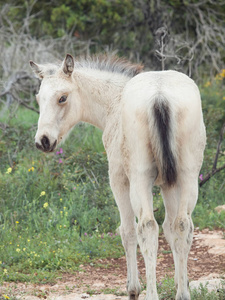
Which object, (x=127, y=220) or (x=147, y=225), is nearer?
(x=147, y=225)

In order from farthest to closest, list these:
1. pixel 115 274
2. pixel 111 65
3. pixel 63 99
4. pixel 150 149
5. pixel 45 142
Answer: pixel 115 274, pixel 111 65, pixel 63 99, pixel 45 142, pixel 150 149

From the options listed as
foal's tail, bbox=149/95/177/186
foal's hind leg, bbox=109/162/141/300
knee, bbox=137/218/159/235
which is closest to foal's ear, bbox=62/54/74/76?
foal's hind leg, bbox=109/162/141/300

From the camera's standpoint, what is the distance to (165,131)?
3691mm

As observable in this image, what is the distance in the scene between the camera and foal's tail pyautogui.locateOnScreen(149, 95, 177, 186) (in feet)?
12.1

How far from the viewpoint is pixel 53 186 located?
282 inches

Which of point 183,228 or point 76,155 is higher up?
point 76,155

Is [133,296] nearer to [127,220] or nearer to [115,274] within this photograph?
[127,220]

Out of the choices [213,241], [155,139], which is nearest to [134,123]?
[155,139]

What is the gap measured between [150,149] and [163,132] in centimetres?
18

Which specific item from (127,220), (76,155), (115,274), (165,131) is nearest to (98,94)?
(127,220)

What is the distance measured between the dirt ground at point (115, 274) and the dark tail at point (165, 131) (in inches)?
66.3

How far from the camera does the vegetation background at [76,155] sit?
237 inches

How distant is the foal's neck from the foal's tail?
→ 111 cm

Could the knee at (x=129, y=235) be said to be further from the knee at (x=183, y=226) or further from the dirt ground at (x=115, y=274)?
the knee at (x=183, y=226)
